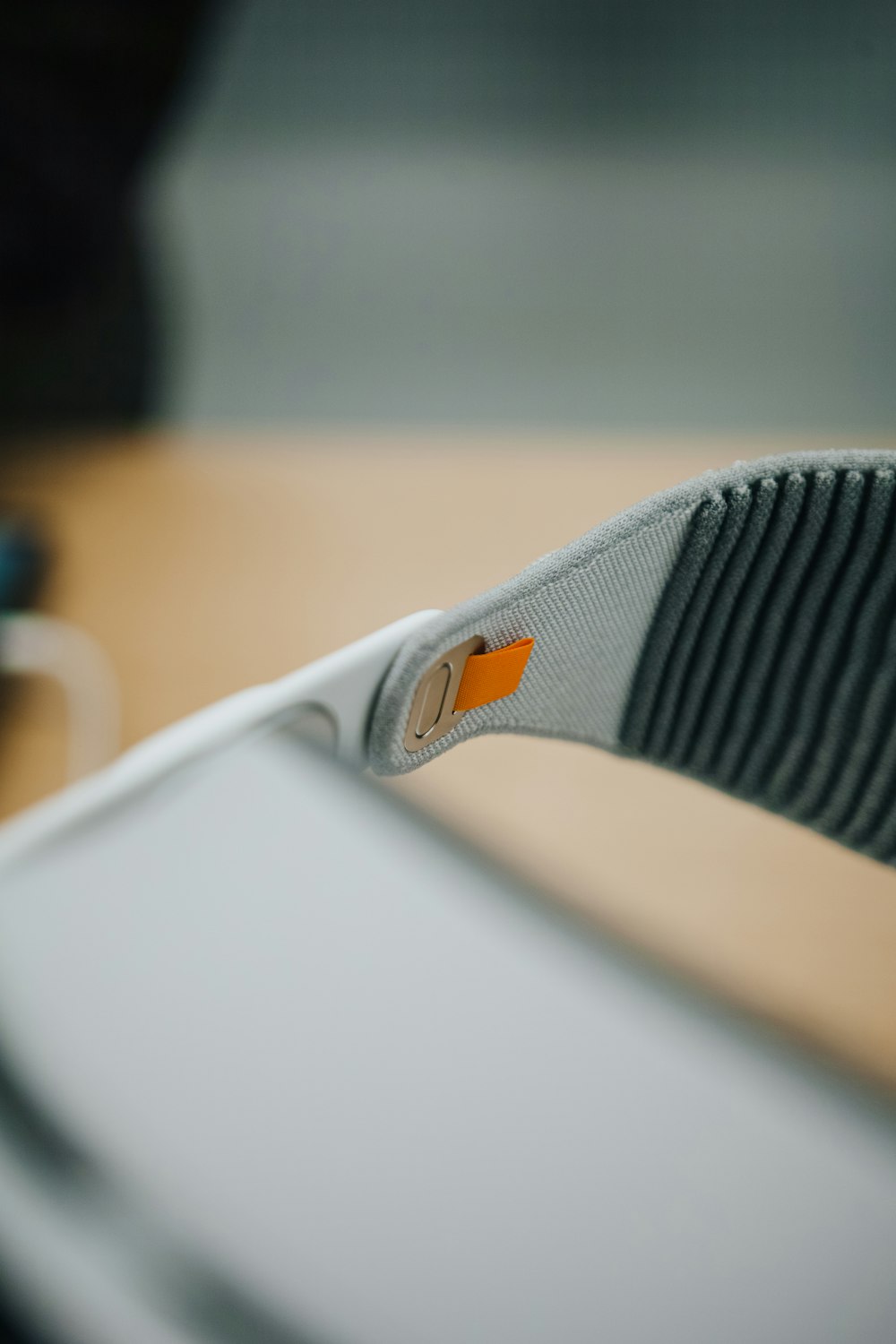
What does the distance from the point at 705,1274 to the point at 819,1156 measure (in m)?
0.06

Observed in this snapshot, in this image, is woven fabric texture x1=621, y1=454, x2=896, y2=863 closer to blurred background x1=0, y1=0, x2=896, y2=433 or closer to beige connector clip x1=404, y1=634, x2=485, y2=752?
beige connector clip x1=404, y1=634, x2=485, y2=752

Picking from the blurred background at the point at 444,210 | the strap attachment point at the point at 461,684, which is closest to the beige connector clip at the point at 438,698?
the strap attachment point at the point at 461,684

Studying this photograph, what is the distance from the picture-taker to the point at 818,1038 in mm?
344

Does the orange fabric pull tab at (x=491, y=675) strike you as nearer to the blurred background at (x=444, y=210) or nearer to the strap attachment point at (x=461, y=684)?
the strap attachment point at (x=461, y=684)

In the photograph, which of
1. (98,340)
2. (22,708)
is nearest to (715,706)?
(22,708)

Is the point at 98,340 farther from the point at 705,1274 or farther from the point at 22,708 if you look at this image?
the point at 705,1274

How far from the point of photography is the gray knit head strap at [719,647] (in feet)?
0.53

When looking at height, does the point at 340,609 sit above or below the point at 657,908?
above

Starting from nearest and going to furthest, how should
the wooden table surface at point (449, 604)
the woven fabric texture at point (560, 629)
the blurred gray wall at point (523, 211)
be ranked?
the woven fabric texture at point (560, 629) → the wooden table surface at point (449, 604) → the blurred gray wall at point (523, 211)

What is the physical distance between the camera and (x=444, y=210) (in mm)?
836

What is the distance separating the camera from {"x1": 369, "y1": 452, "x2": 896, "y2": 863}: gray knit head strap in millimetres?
160

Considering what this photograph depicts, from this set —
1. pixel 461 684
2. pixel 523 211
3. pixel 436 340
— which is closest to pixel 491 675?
pixel 461 684

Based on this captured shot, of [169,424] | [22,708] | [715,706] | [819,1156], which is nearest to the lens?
[715,706]

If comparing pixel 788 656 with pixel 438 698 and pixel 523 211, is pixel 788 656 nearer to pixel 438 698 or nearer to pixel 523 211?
pixel 438 698
